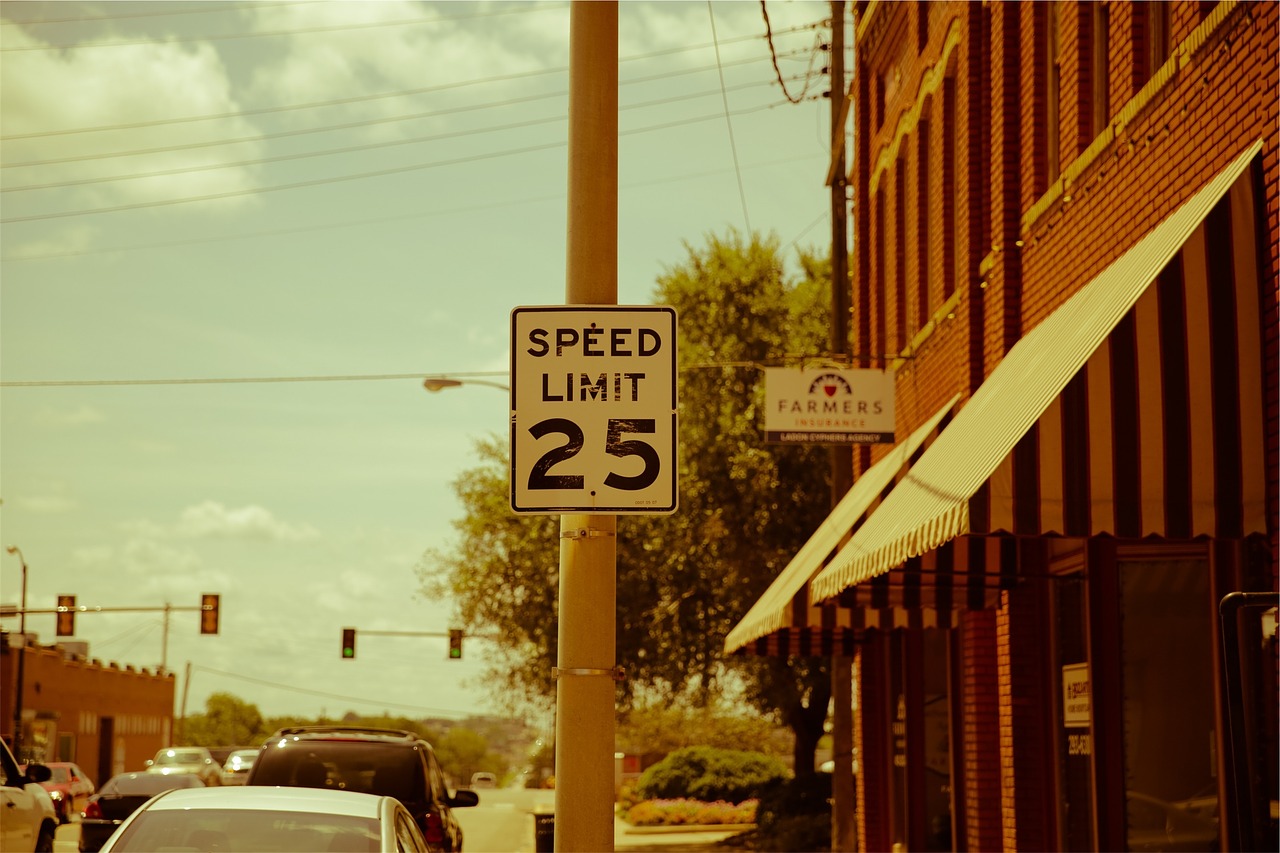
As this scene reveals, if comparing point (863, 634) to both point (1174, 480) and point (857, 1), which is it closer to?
point (857, 1)

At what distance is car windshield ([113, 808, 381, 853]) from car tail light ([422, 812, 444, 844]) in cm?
582

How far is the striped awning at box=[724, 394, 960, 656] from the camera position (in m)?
A: 15.3

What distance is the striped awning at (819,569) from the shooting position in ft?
50.3

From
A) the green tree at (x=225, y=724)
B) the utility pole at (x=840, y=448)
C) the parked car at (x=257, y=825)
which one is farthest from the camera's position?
the green tree at (x=225, y=724)

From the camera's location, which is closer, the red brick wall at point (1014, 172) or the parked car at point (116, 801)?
the red brick wall at point (1014, 172)

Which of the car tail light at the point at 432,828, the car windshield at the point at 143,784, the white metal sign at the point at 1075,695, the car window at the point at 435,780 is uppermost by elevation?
the white metal sign at the point at 1075,695

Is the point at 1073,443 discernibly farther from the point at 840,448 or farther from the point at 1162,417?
the point at 840,448

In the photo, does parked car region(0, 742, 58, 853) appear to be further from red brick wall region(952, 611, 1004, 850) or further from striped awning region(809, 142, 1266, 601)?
striped awning region(809, 142, 1266, 601)

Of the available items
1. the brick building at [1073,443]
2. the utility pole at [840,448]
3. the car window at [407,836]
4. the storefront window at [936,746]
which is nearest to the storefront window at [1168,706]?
the brick building at [1073,443]

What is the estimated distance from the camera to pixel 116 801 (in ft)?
80.9

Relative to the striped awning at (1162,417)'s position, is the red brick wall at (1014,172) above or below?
above

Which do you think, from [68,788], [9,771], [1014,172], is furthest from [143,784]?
[1014,172]

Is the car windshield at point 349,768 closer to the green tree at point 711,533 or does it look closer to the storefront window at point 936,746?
the storefront window at point 936,746

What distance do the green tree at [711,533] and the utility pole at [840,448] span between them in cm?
728
